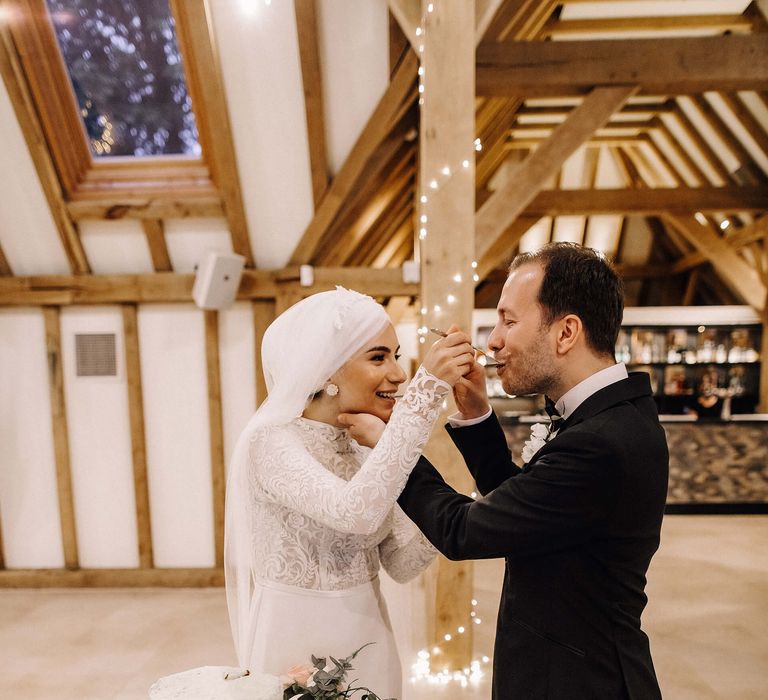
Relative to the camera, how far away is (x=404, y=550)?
1.45 metres

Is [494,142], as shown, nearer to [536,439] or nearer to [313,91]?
[313,91]

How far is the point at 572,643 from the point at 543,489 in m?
0.33

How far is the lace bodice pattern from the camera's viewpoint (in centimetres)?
107

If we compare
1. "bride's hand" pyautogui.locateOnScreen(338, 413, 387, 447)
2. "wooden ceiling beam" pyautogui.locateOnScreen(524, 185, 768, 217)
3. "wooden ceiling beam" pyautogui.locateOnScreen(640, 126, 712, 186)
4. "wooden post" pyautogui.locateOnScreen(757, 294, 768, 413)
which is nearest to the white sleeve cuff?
"bride's hand" pyautogui.locateOnScreen(338, 413, 387, 447)

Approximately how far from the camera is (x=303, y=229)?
399cm

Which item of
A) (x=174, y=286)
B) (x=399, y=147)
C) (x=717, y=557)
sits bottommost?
(x=717, y=557)

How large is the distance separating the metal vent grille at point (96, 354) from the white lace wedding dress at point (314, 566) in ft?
11.2

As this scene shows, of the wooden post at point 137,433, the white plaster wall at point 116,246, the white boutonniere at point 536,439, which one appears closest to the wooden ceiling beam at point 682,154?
the white plaster wall at point 116,246

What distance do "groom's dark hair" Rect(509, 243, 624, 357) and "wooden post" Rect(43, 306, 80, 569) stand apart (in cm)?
420

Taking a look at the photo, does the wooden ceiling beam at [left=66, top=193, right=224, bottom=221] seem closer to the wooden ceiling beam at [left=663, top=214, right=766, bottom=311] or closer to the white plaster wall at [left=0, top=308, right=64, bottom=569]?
the white plaster wall at [left=0, top=308, right=64, bottom=569]

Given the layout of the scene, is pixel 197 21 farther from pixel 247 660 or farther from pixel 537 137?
pixel 537 137

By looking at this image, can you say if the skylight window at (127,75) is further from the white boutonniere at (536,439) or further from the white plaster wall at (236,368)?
the white boutonniere at (536,439)

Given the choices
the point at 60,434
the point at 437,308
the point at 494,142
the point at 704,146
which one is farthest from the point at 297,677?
the point at 704,146

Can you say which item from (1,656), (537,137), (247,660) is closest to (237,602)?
(247,660)
